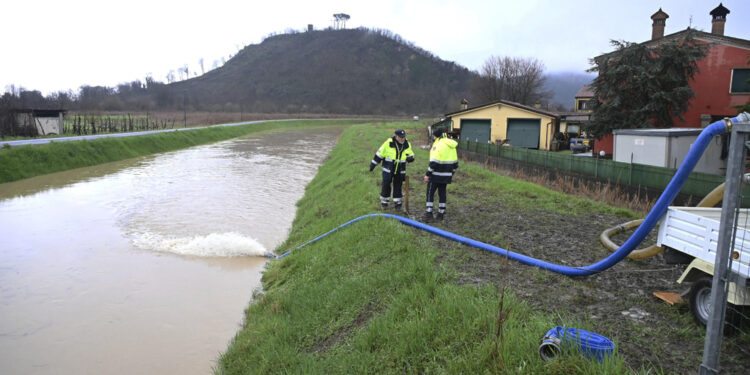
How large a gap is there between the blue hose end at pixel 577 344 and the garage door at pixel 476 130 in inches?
1292

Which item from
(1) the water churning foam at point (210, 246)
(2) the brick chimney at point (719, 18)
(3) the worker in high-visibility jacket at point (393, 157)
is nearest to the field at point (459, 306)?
(3) the worker in high-visibility jacket at point (393, 157)

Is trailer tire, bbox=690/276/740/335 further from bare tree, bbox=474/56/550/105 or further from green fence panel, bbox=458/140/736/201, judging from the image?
bare tree, bbox=474/56/550/105

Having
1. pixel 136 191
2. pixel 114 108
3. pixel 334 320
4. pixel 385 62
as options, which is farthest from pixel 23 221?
pixel 385 62

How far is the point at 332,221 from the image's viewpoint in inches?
419

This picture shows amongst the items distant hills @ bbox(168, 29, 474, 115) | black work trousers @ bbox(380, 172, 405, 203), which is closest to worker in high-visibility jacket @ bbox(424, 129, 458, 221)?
black work trousers @ bbox(380, 172, 405, 203)

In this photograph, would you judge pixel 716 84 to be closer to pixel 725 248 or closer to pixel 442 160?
pixel 442 160

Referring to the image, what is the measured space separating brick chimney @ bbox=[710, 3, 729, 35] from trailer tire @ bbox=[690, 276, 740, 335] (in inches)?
1298

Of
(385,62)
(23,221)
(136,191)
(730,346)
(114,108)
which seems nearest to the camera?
(730,346)

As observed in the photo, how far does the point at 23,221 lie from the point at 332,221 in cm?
989

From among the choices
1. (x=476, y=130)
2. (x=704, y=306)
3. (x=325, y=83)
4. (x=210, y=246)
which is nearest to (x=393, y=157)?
(x=210, y=246)

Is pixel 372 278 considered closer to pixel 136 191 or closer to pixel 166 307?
pixel 166 307

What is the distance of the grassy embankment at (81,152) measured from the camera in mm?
20375

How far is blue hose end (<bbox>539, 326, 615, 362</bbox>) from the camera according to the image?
3.36 meters

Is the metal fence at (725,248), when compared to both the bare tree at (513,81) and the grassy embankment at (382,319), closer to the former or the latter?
the grassy embankment at (382,319)
